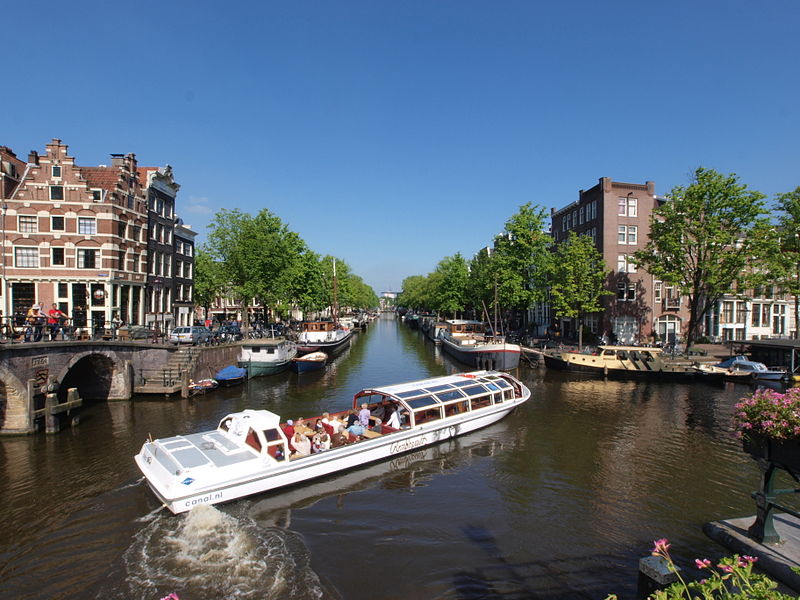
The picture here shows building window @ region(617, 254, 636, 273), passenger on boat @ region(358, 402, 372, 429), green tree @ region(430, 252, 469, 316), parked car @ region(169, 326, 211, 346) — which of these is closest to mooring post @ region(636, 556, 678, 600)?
passenger on boat @ region(358, 402, 372, 429)

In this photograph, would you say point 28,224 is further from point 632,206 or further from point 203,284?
point 632,206

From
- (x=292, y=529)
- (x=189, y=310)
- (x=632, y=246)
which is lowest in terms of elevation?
(x=292, y=529)

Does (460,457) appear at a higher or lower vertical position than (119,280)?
lower

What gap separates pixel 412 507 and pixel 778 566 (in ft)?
29.6

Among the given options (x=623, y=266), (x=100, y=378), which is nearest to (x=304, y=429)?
(x=100, y=378)

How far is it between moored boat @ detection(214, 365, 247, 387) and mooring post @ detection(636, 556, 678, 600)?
98.9 feet

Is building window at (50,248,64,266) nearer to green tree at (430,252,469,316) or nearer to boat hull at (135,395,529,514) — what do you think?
boat hull at (135,395,529,514)

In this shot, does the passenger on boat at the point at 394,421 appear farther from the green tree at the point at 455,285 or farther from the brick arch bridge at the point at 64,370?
the green tree at the point at 455,285

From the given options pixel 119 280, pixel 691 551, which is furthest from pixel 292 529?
pixel 119 280

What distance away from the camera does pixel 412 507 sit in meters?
14.5

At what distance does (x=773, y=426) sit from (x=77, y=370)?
109 ft

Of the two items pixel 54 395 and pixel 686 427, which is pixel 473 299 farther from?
pixel 54 395

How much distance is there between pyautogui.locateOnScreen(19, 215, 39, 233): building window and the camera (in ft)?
114

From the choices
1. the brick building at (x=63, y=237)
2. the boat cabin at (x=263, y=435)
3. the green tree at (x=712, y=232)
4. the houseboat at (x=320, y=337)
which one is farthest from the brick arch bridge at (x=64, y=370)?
the green tree at (x=712, y=232)
